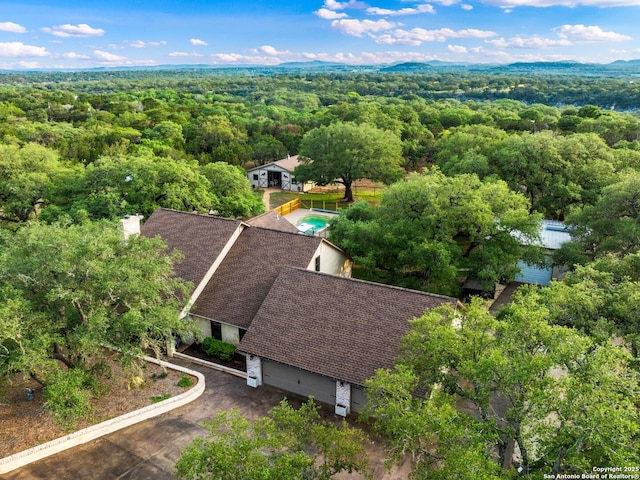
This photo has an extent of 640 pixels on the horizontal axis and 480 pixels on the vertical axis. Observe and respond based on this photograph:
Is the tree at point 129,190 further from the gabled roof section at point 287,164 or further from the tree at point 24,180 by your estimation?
the gabled roof section at point 287,164

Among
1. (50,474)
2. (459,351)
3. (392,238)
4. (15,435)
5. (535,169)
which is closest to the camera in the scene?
(459,351)

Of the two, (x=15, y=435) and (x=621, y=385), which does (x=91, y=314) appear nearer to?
(x=15, y=435)

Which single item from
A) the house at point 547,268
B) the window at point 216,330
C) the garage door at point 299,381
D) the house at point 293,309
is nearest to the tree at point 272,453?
the house at point 293,309

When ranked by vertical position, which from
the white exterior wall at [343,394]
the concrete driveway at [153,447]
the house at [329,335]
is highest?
the house at [329,335]

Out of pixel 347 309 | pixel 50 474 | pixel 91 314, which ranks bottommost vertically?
pixel 50 474

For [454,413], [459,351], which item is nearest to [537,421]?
[454,413]

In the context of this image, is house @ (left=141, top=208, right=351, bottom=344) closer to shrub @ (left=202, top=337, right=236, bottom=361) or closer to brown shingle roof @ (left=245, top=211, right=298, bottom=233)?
shrub @ (left=202, top=337, right=236, bottom=361)

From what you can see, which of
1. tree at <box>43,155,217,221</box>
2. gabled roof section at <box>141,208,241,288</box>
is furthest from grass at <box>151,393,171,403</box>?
tree at <box>43,155,217,221</box>
